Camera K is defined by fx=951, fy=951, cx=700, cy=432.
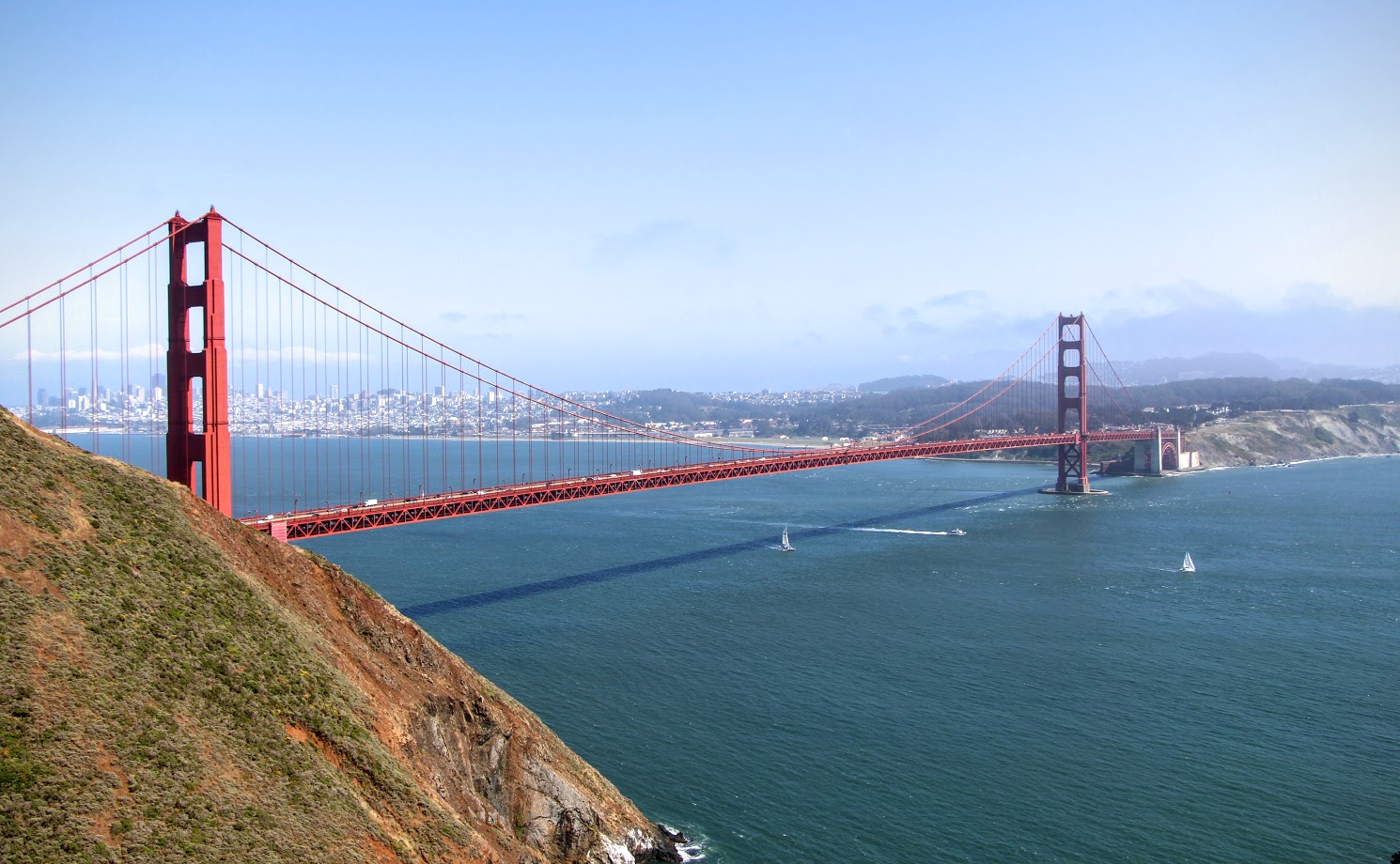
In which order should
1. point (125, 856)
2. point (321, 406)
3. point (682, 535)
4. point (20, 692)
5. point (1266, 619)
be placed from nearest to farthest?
point (125, 856) → point (20, 692) → point (1266, 619) → point (682, 535) → point (321, 406)

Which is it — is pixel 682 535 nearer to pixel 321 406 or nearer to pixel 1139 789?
pixel 1139 789

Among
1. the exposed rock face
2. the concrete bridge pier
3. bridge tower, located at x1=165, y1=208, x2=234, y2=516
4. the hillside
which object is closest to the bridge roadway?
bridge tower, located at x1=165, y1=208, x2=234, y2=516

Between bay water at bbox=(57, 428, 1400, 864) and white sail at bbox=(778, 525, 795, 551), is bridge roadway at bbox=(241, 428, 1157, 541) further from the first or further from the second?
bay water at bbox=(57, 428, 1400, 864)

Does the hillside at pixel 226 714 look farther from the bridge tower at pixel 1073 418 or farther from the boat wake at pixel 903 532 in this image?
the bridge tower at pixel 1073 418

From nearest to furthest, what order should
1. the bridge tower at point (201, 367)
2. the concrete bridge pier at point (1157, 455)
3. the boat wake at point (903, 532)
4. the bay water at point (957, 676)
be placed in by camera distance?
the bay water at point (957, 676) < the bridge tower at point (201, 367) < the boat wake at point (903, 532) < the concrete bridge pier at point (1157, 455)

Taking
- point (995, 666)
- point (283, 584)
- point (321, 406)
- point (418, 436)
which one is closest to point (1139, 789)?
point (995, 666)

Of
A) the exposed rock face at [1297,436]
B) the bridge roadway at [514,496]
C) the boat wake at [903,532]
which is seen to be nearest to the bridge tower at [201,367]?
the bridge roadway at [514,496]
